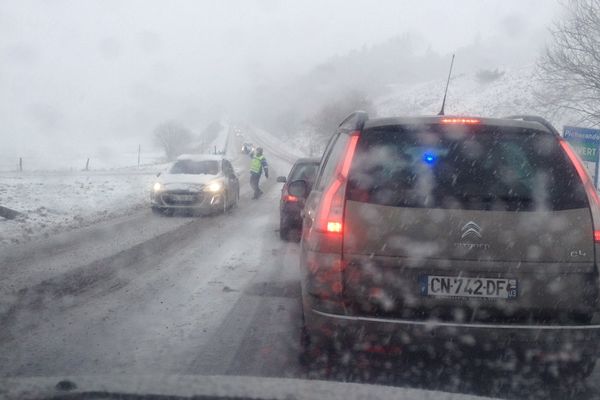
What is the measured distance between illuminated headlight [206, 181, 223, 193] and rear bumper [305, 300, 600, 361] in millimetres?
11808

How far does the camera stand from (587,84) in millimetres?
18953

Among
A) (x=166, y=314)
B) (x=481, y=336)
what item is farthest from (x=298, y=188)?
(x=481, y=336)

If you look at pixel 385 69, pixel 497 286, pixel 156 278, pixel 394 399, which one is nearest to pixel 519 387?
pixel 497 286

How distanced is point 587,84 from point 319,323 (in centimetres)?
1754

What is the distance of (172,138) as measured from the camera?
74000 mm

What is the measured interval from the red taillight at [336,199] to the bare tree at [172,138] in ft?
225

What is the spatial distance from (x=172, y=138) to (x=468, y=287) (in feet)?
237

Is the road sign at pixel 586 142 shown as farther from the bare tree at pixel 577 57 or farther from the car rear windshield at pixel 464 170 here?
the car rear windshield at pixel 464 170

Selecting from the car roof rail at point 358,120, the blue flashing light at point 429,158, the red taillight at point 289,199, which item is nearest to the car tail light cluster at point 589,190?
the blue flashing light at point 429,158

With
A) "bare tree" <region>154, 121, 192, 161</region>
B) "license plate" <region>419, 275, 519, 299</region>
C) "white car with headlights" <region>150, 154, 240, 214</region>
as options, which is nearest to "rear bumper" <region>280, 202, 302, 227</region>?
"white car with headlights" <region>150, 154, 240, 214</region>

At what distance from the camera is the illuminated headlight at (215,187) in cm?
1545

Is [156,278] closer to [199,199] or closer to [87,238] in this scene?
[87,238]

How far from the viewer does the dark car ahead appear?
151 inches

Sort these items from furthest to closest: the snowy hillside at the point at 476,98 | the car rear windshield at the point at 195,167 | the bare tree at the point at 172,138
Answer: the bare tree at the point at 172,138 < the snowy hillside at the point at 476,98 < the car rear windshield at the point at 195,167
